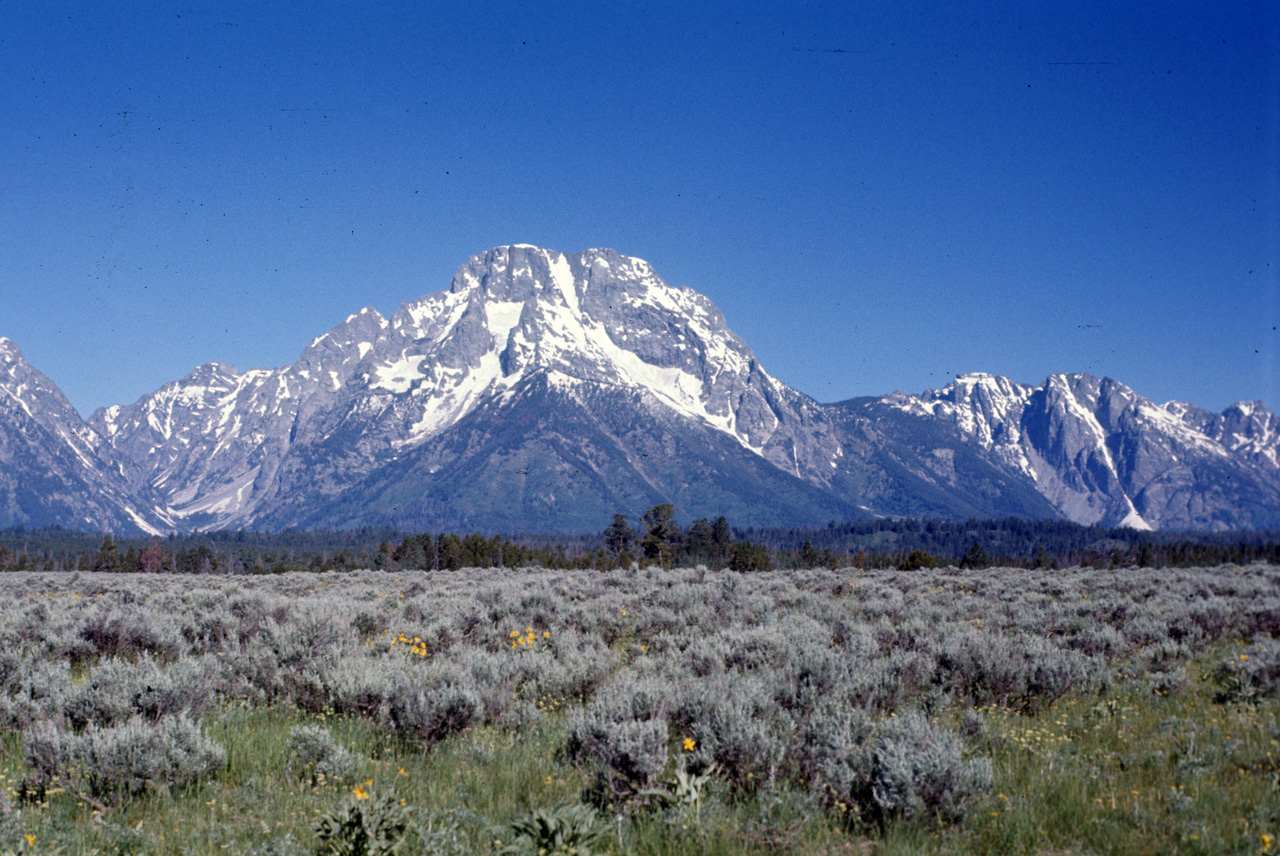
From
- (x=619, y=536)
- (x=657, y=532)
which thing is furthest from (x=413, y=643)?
(x=619, y=536)

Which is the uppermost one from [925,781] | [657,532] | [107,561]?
[925,781]

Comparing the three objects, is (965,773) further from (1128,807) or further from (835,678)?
(835,678)

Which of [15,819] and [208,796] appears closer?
[15,819]

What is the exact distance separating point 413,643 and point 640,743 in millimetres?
8026

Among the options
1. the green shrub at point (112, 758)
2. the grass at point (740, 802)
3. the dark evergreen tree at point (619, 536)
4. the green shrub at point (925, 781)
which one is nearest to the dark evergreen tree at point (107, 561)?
the dark evergreen tree at point (619, 536)

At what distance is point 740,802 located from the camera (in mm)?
6898

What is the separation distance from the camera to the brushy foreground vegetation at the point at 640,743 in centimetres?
623

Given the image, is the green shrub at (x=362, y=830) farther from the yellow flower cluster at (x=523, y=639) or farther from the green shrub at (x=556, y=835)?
the yellow flower cluster at (x=523, y=639)

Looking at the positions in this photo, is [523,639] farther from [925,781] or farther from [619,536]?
[619,536]

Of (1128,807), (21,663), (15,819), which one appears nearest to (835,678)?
(1128,807)

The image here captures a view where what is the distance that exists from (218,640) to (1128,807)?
1493cm

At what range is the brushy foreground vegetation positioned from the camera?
6227 millimetres

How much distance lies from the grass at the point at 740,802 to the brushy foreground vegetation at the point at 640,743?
31mm

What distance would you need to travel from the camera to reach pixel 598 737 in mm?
7484
